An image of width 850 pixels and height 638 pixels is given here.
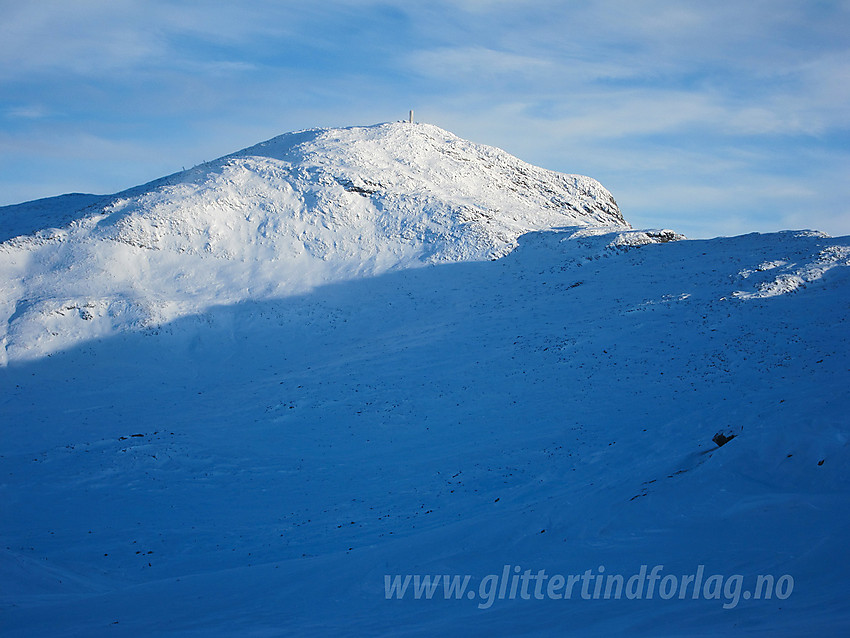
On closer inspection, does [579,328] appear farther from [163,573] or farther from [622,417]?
[163,573]

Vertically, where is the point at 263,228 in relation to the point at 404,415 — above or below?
above

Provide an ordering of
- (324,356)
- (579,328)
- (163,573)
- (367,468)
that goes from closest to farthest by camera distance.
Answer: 1. (163,573)
2. (367,468)
3. (579,328)
4. (324,356)

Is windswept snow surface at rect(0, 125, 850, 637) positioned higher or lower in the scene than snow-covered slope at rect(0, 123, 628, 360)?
lower

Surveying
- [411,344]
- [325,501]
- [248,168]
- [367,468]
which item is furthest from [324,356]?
[248,168]

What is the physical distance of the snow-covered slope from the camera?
34156mm

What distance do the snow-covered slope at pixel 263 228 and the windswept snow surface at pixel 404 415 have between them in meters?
0.23

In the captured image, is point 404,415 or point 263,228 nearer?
point 404,415

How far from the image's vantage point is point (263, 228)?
134 feet

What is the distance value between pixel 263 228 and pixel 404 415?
864 inches

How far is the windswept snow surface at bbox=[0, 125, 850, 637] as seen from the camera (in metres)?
10.1

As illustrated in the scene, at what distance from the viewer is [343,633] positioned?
897 centimetres

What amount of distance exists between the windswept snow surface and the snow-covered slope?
23 cm

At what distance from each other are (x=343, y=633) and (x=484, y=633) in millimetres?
2141

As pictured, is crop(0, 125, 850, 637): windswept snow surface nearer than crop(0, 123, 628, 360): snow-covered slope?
Yes
